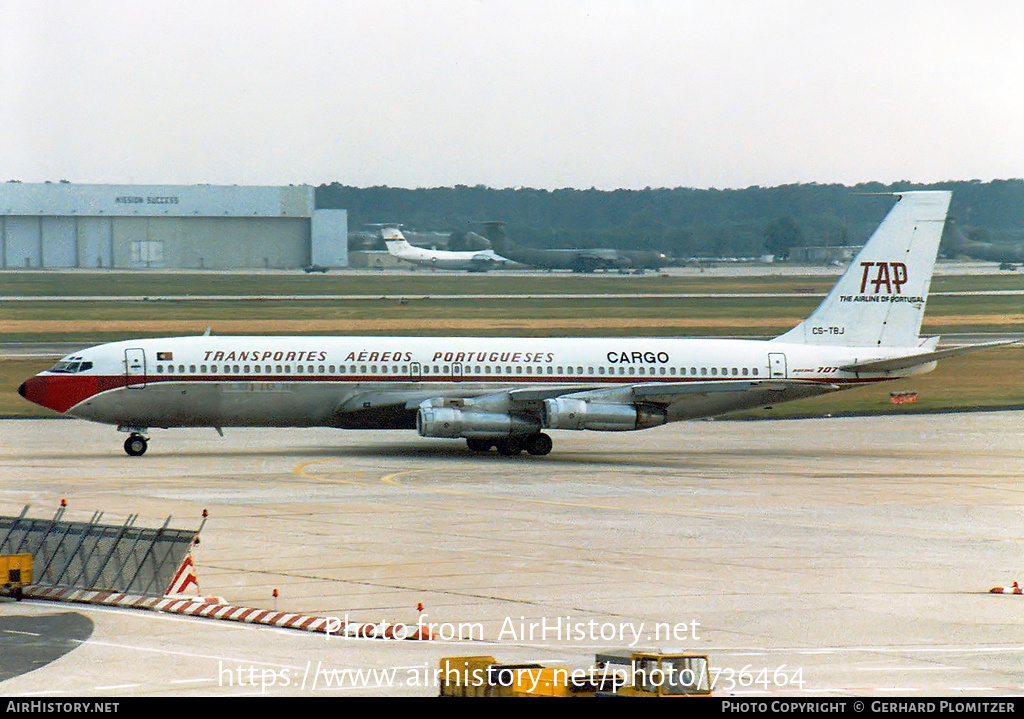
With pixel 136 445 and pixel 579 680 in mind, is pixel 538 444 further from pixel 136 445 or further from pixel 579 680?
pixel 579 680

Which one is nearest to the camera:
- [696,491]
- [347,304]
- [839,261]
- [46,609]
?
[46,609]

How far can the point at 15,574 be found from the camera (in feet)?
81.6

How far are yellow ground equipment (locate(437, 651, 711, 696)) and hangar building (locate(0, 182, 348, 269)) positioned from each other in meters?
141

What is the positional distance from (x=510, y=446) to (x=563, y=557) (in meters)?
20.3

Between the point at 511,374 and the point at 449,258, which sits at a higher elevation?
the point at 449,258

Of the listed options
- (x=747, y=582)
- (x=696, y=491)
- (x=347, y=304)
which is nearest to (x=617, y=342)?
(x=696, y=491)

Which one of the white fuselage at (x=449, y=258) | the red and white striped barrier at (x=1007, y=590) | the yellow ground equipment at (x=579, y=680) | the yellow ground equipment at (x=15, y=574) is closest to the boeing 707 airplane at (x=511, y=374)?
the yellow ground equipment at (x=15, y=574)

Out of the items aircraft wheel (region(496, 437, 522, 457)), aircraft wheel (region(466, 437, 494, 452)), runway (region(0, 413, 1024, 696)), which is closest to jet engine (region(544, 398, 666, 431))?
runway (region(0, 413, 1024, 696))

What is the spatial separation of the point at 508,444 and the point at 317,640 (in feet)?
91.9

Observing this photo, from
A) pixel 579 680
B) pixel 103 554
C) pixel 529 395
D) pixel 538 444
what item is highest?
pixel 579 680

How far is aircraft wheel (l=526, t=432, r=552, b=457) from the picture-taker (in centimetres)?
4881

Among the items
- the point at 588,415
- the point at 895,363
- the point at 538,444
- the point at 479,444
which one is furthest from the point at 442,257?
the point at 588,415

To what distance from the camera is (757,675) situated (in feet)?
61.8

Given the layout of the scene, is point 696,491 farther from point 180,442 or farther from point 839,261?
point 839,261
